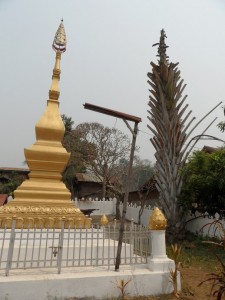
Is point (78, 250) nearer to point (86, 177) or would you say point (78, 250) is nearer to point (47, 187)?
point (47, 187)

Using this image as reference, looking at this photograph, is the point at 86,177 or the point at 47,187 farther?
the point at 86,177

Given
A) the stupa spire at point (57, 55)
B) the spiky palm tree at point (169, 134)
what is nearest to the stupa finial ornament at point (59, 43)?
the stupa spire at point (57, 55)

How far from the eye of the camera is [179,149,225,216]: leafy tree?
43.1ft

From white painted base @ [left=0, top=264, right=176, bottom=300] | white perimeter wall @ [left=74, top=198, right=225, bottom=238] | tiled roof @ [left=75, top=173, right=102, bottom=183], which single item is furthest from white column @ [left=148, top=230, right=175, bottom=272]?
tiled roof @ [left=75, top=173, right=102, bottom=183]

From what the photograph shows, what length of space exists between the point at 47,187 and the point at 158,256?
3.85 m

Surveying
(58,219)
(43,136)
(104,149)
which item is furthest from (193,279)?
(104,149)

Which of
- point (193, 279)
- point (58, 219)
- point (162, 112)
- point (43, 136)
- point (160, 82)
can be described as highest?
point (160, 82)

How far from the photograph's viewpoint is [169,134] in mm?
15203

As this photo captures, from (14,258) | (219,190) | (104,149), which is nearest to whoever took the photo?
(14,258)

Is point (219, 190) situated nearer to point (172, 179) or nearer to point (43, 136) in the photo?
point (172, 179)

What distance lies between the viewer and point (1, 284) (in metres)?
5.60

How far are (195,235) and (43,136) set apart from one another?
35.1ft

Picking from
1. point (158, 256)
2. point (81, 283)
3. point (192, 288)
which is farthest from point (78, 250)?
point (192, 288)

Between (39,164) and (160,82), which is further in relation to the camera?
(160,82)
